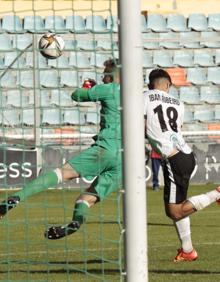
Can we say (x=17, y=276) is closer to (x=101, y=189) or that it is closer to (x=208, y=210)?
(x=101, y=189)

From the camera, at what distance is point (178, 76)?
83.6ft

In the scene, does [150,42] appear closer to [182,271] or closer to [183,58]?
[183,58]

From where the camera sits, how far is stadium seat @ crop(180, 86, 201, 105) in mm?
24719

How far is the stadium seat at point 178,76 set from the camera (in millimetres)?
25188

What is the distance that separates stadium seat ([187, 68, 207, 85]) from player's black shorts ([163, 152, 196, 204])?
15.3 metres

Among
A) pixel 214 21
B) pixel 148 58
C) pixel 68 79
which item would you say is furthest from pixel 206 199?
pixel 214 21

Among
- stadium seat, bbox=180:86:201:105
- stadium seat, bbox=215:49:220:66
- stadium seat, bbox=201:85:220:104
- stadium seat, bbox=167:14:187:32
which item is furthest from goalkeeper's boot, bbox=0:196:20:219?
stadium seat, bbox=167:14:187:32

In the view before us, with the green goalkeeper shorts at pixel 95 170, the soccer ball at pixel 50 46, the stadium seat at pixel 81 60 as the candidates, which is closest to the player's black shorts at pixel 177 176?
the green goalkeeper shorts at pixel 95 170

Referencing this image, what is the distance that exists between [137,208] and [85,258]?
A: 16.5 feet

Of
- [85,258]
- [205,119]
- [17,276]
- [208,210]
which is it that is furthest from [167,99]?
[205,119]

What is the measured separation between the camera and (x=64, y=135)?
21.7 meters

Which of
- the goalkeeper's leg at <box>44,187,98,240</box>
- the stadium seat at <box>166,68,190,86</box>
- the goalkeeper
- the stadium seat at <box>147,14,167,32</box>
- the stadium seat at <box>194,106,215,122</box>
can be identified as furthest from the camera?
the stadium seat at <box>147,14,167,32</box>

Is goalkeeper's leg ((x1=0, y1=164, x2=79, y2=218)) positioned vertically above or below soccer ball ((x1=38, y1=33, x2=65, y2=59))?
below

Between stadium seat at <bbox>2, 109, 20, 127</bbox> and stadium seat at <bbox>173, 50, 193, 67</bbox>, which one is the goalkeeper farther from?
stadium seat at <bbox>173, 50, 193, 67</bbox>
